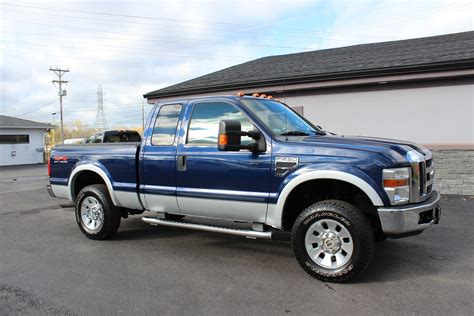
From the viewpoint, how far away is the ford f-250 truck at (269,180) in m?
4.14

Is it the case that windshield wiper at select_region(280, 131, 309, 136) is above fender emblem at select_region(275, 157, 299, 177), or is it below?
above

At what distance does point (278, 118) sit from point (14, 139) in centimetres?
3134

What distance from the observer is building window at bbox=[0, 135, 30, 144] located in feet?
99.7

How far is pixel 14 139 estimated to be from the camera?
102ft

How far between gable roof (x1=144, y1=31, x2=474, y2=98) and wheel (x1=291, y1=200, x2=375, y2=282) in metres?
6.60

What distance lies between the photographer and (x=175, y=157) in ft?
17.3

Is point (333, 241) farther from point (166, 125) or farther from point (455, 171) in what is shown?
point (455, 171)

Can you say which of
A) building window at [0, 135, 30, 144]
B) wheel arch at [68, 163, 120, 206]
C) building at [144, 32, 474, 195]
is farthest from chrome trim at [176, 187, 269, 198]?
building window at [0, 135, 30, 144]

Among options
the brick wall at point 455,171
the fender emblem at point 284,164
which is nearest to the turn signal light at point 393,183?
the fender emblem at point 284,164

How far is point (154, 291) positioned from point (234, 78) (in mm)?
9554

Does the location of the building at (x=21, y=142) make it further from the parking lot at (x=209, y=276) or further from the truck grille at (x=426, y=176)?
the truck grille at (x=426, y=176)

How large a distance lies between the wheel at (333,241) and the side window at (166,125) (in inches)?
84.2

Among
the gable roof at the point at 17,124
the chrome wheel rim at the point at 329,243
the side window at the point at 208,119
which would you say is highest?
the gable roof at the point at 17,124

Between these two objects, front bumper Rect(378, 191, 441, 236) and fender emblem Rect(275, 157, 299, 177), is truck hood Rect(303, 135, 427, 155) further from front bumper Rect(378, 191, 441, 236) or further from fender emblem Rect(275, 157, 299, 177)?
front bumper Rect(378, 191, 441, 236)
